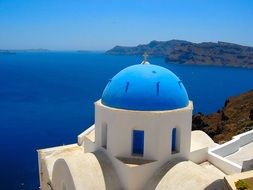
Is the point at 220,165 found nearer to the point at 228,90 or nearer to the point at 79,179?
the point at 79,179

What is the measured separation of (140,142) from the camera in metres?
11.0

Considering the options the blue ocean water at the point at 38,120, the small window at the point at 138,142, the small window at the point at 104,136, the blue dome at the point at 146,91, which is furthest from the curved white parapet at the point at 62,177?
the blue ocean water at the point at 38,120

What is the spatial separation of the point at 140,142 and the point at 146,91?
1780mm

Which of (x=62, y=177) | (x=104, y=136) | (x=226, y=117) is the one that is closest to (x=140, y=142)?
(x=104, y=136)

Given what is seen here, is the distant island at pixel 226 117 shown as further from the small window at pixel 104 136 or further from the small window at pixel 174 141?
the small window at pixel 104 136

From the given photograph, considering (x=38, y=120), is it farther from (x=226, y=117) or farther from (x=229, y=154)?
(x=229, y=154)

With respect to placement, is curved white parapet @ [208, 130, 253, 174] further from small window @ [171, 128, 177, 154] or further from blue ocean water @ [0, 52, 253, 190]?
blue ocean water @ [0, 52, 253, 190]

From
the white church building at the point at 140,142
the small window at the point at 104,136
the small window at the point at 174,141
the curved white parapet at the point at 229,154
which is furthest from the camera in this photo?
the small window at the point at 104,136

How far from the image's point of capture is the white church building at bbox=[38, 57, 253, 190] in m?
10.0

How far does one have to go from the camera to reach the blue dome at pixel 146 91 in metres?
10.4

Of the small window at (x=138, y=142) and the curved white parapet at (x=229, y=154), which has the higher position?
the small window at (x=138, y=142)

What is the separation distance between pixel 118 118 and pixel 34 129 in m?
39.9

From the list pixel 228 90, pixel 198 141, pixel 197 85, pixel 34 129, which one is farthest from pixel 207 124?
pixel 197 85

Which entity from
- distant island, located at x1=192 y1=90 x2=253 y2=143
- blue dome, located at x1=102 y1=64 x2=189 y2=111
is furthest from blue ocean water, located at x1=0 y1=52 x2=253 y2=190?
blue dome, located at x1=102 y1=64 x2=189 y2=111
